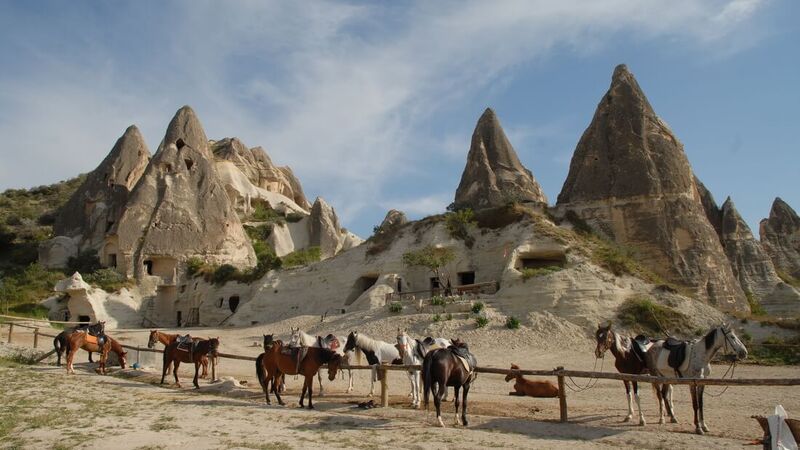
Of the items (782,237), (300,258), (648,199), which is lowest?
(300,258)

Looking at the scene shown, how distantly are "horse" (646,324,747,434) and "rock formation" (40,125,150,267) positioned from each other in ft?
136

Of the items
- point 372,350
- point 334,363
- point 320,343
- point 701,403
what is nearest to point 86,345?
point 320,343

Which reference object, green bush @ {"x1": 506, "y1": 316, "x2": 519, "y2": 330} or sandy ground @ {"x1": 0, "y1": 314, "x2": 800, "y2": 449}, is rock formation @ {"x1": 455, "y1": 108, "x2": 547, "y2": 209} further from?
sandy ground @ {"x1": 0, "y1": 314, "x2": 800, "y2": 449}

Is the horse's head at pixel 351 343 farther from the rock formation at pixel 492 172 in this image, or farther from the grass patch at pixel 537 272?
the rock formation at pixel 492 172

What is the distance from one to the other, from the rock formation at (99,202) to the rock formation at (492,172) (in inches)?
1011

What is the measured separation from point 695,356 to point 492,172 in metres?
39.6

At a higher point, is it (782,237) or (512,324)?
(782,237)

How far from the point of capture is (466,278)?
32969 mm

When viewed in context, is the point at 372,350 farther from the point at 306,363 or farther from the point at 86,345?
the point at 86,345

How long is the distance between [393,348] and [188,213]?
3369cm

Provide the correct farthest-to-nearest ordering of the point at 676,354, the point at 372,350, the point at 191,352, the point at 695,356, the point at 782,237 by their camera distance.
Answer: the point at 782,237 → the point at 191,352 → the point at 372,350 → the point at 676,354 → the point at 695,356

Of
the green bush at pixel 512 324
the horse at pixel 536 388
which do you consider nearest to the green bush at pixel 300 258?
the green bush at pixel 512 324

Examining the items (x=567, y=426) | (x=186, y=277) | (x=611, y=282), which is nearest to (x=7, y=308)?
(x=186, y=277)

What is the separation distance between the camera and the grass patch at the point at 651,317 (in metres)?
23.0
